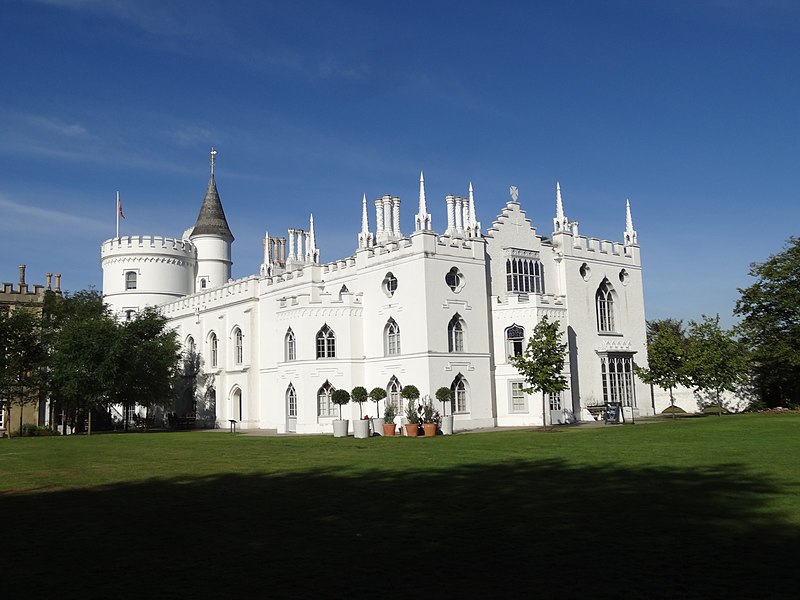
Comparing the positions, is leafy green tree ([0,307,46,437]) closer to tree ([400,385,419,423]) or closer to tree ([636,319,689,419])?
tree ([400,385,419,423])

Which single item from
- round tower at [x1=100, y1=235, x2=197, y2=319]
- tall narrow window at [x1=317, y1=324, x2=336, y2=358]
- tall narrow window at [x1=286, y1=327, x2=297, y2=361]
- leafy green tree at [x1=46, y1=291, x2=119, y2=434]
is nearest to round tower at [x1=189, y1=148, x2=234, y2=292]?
round tower at [x1=100, y1=235, x2=197, y2=319]

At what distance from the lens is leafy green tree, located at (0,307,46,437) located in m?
43.0

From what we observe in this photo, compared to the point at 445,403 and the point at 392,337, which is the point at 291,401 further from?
the point at 445,403

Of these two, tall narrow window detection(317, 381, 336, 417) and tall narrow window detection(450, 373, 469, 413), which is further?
tall narrow window detection(317, 381, 336, 417)

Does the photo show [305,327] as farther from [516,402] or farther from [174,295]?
[174,295]

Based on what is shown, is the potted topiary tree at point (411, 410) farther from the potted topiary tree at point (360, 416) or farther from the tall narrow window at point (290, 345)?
the tall narrow window at point (290, 345)

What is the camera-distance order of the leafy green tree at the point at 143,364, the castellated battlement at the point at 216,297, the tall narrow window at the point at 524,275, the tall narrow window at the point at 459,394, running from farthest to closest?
the castellated battlement at the point at 216,297, the leafy green tree at the point at 143,364, the tall narrow window at the point at 524,275, the tall narrow window at the point at 459,394

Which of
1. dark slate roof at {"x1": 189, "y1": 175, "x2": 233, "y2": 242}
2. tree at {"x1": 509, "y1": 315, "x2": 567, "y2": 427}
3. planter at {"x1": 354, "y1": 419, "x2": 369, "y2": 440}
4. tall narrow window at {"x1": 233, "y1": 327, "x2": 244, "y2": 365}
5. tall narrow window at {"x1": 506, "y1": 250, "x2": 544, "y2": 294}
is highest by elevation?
dark slate roof at {"x1": 189, "y1": 175, "x2": 233, "y2": 242}

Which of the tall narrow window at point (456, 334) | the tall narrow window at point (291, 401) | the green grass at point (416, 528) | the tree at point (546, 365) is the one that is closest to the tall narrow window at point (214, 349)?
the tall narrow window at point (291, 401)

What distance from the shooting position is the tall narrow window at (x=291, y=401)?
42.2 meters

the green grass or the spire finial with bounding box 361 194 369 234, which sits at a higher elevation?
the spire finial with bounding box 361 194 369 234

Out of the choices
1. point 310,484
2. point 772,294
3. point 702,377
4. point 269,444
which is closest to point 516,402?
point 702,377

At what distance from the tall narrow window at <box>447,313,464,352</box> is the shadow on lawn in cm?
2479

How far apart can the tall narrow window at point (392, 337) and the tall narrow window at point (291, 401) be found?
6048mm
